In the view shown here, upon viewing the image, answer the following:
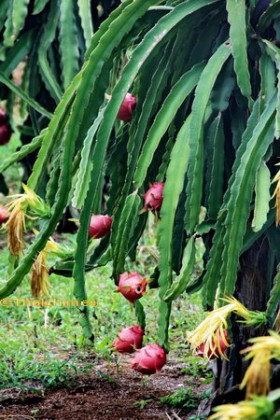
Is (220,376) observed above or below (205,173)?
below

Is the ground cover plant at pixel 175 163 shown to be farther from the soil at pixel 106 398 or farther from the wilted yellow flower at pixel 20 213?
the soil at pixel 106 398

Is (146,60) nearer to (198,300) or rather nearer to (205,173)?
(205,173)

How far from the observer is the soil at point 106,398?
2.92m

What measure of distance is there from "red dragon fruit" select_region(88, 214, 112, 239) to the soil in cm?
72

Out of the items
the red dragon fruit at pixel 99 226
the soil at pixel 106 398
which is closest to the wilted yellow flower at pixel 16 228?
the red dragon fruit at pixel 99 226

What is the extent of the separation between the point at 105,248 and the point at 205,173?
437mm

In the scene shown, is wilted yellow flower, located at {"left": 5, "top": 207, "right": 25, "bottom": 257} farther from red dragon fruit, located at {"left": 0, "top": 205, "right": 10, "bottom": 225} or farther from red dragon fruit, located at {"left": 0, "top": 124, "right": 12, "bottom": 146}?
red dragon fruit, located at {"left": 0, "top": 124, "right": 12, "bottom": 146}

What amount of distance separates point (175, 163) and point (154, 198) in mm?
123

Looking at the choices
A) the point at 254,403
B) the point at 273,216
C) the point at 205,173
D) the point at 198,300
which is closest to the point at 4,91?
the point at 198,300

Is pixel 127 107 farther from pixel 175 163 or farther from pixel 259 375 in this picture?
pixel 259 375

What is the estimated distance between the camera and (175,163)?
2.34 m

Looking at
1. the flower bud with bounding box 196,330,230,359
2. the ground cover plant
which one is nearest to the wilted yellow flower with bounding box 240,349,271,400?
the flower bud with bounding box 196,330,230,359

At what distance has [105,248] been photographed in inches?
108

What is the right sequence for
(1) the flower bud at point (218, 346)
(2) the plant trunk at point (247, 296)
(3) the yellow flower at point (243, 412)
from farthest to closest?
1. (2) the plant trunk at point (247, 296)
2. (1) the flower bud at point (218, 346)
3. (3) the yellow flower at point (243, 412)
